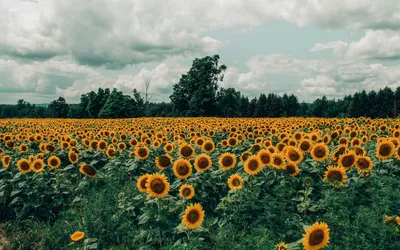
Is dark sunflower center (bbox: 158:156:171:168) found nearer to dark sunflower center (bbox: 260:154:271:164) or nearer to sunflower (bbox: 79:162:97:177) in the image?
sunflower (bbox: 79:162:97:177)

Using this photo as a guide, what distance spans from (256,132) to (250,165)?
7440 millimetres

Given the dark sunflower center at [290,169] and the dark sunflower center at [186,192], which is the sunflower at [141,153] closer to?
the dark sunflower center at [186,192]

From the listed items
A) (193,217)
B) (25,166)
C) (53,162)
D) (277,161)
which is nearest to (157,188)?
(193,217)

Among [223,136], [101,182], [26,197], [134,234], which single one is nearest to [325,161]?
[134,234]

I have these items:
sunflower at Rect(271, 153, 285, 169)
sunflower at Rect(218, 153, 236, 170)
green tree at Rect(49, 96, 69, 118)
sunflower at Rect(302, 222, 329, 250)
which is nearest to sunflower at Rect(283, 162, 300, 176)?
sunflower at Rect(271, 153, 285, 169)

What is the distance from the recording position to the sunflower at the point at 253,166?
6211 millimetres

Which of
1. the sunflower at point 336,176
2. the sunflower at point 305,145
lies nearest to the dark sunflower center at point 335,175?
the sunflower at point 336,176

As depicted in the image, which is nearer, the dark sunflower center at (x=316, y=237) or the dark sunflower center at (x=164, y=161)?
the dark sunflower center at (x=316, y=237)

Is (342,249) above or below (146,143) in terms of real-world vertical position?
below

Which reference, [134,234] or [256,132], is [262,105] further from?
[134,234]

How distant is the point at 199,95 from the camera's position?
65.3m

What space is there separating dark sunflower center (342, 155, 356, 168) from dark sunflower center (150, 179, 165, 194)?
325 cm

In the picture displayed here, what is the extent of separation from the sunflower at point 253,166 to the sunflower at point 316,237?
2215mm

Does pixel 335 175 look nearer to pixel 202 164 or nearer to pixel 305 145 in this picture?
pixel 305 145
